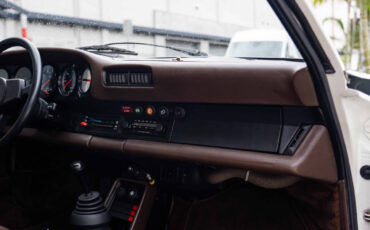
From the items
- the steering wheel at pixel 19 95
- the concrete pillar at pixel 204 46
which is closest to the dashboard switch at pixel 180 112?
the steering wheel at pixel 19 95

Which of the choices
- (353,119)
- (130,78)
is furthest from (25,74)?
(353,119)

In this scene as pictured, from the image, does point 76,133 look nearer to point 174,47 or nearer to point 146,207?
point 146,207

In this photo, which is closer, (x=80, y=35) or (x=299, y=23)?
(x=299, y=23)

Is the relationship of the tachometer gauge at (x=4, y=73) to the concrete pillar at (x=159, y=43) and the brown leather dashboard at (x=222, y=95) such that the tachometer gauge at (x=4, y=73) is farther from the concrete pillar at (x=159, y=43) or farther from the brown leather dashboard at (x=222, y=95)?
the concrete pillar at (x=159, y=43)

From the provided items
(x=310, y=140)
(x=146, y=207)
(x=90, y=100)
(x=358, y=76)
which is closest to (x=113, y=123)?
(x=90, y=100)

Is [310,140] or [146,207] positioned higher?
[310,140]

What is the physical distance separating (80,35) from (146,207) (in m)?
1.06

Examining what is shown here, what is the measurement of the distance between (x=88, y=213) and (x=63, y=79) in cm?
79

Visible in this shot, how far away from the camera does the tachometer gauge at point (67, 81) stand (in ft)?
7.22

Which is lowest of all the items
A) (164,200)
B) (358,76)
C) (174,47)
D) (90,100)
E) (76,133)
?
(164,200)

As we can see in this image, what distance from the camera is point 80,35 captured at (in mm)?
2307

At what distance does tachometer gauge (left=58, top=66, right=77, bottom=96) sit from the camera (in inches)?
86.7

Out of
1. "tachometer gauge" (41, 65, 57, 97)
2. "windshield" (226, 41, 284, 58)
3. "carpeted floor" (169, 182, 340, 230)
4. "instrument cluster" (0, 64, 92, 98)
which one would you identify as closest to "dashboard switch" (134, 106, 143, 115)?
"instrument cluster" (0, 64, 92, 98)

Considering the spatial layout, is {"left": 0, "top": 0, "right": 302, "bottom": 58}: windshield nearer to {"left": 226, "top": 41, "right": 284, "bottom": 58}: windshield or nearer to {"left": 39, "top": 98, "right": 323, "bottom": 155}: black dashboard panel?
{"left": 39, "top": 98, "right": 323, "bottom": 155}: black dashboard panel
